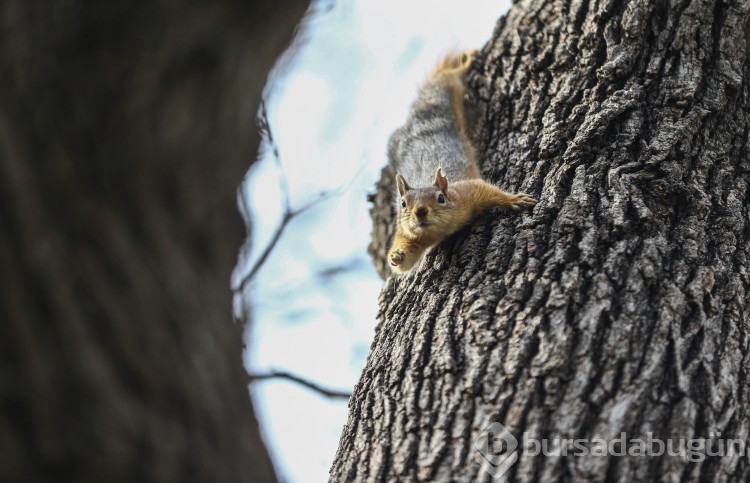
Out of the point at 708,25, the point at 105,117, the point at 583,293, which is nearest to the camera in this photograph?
the point at 105,117

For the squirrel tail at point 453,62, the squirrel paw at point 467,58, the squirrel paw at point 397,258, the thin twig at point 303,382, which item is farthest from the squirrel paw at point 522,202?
the thin twig at point 303,382

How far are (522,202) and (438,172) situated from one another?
4.34ft

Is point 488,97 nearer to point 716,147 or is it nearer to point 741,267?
point 716,147

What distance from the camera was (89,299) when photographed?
5.15 ft

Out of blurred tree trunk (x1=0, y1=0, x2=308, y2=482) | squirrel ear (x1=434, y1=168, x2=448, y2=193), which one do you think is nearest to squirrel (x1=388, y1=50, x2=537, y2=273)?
squirrel ear (x1=434, y1=168, x2=448, y2=193)

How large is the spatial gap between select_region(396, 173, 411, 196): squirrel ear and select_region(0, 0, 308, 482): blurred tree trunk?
3102 millimetres

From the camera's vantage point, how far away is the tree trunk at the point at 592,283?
8.45ft

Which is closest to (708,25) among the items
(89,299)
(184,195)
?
(184,195)

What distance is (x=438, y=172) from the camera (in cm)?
487

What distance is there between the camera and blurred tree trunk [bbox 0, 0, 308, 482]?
1.51m

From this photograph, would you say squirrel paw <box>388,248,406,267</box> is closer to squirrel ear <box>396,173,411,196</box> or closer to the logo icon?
squirrel ear <box>396,173,411,196</box>

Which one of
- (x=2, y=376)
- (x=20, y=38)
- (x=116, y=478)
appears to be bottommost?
(x=116, y=478)

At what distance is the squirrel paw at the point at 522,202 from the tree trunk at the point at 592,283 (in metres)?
0.07

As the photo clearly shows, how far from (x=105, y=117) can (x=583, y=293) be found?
198cm
